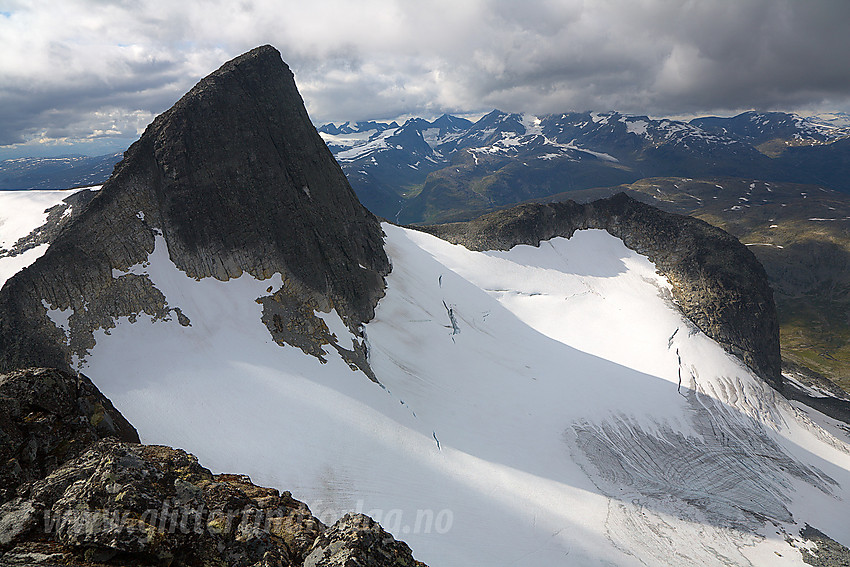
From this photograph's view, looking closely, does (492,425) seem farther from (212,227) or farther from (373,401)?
(212,227)

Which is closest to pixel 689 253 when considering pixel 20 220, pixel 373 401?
pixel 373 401

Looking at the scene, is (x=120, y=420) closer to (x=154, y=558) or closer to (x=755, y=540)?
(x=154, y=558)

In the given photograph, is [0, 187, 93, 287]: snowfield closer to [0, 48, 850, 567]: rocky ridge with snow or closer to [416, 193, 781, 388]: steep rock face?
[0, 48, 850, 567]: rocky ridge with snow

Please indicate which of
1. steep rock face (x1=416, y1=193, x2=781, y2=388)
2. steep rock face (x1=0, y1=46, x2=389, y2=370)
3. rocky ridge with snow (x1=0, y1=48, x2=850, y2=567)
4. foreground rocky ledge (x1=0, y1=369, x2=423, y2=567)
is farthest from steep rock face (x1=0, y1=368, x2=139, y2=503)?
steep rock face (x1=416, y1=193, x2=781, y2=388)

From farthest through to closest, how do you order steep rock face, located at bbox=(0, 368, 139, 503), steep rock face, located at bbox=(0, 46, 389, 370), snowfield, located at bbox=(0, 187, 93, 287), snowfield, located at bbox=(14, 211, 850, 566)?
snowfield, located at bbox=(0, 187, 93, 287), steep rock face, located at bbox=(0, 46, 389, 370), snowfield, located at bbox=(14, 211, 850, 566), steep rock face, located at bbox=(0, 368, 139, 503)

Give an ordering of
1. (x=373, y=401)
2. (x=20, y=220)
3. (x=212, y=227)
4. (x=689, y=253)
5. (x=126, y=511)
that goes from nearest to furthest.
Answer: (x=126, y=511) < (x=373, y=401) < (x=212, y=227) < (x=20, y=220) < (x=689, y=253)

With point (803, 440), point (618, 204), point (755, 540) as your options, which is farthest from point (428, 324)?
point (618, 204)

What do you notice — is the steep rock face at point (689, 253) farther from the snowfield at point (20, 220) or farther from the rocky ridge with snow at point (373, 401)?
the snowfield at point (20, 220)

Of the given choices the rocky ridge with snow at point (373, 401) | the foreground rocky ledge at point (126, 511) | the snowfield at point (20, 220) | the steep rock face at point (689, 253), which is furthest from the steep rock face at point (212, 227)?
the steep rock face at point (689, 253)
